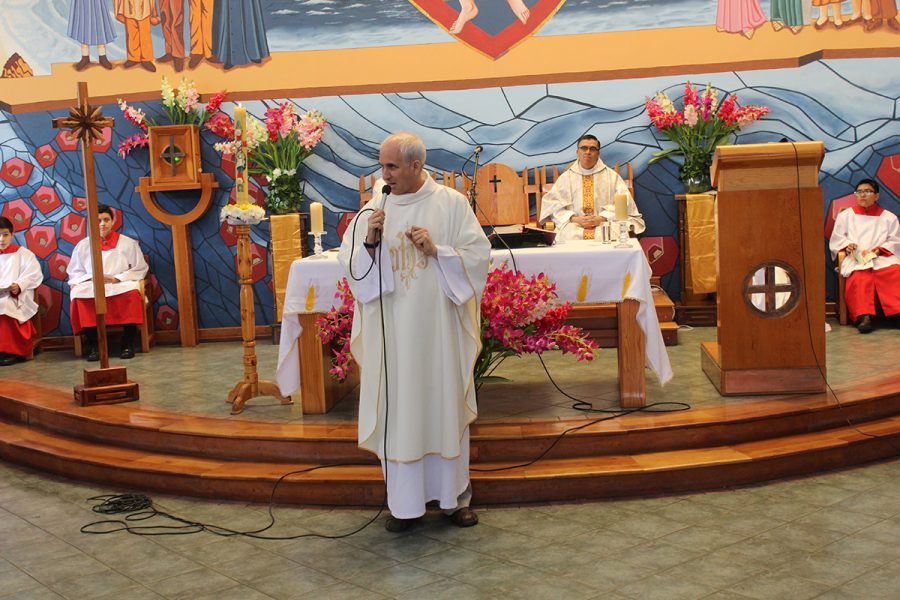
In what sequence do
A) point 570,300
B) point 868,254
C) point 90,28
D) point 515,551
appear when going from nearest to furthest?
point 515,551, point 570,300, point 868,254, point 90,28

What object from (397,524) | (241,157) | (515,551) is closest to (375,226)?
(397,524)

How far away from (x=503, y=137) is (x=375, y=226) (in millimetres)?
4570

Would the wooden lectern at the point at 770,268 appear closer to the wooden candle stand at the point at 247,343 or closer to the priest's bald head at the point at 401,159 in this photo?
the priest's bald head at the point at 401,159

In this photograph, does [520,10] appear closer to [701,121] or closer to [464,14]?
[464,14]

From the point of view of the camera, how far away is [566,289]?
5.25 m

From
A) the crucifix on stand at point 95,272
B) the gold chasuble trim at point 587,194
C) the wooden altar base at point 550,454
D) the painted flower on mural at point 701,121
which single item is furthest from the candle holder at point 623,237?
the crucifix on stand at point 95,272

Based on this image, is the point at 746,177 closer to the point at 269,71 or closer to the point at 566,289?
the point at 566,289

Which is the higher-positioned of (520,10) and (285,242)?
(520,10)

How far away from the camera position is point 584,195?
780cm

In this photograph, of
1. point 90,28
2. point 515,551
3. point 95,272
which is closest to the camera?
point 515,551

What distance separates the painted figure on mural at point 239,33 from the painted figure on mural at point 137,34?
21.7 inches

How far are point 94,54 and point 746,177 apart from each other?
587 centimetres

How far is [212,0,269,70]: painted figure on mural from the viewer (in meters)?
8.38

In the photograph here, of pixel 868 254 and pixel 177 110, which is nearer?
pixel 868 254
